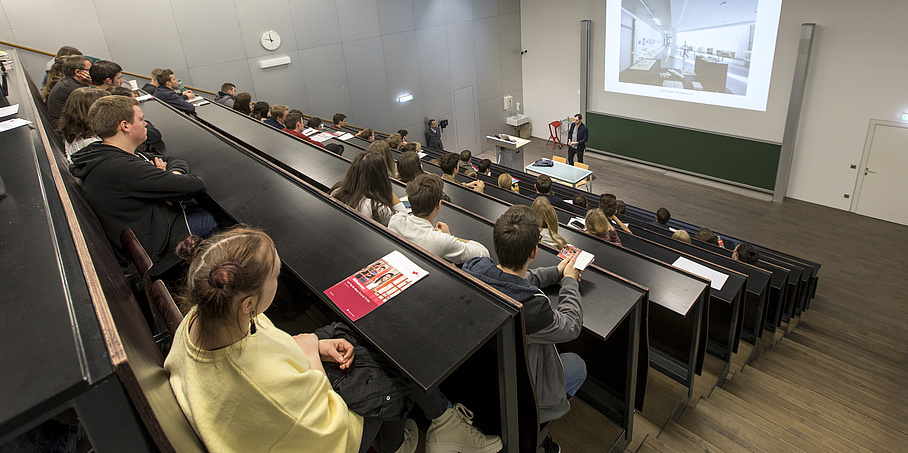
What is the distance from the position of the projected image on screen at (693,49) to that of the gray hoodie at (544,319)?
868cm

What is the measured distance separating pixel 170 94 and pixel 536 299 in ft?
18.2

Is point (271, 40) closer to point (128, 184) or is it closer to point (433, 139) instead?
point (433, 139)

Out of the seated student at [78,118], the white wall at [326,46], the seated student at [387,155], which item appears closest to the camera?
the seated student at [78,118]

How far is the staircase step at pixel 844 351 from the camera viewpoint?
15.8ft

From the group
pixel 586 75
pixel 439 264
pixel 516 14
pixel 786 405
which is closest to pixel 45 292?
pixel 439 264

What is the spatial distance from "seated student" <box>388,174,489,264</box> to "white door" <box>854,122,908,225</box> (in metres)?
8.66

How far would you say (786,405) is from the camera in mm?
3873

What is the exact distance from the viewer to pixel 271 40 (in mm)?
8867

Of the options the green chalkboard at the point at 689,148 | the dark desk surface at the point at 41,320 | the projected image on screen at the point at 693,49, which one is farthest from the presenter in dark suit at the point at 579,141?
the dark desk surface at the point at 41,320

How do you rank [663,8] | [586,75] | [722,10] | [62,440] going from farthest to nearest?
[586,75], [663,8], [722,10], [62,440]

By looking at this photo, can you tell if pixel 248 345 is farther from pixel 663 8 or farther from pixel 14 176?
pixel 663 8

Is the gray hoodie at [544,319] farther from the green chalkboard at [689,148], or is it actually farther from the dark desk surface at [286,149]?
the green chalkboard at [689,148]

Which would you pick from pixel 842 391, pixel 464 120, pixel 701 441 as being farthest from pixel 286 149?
pixel 464 120

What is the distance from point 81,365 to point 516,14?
1322 cm
